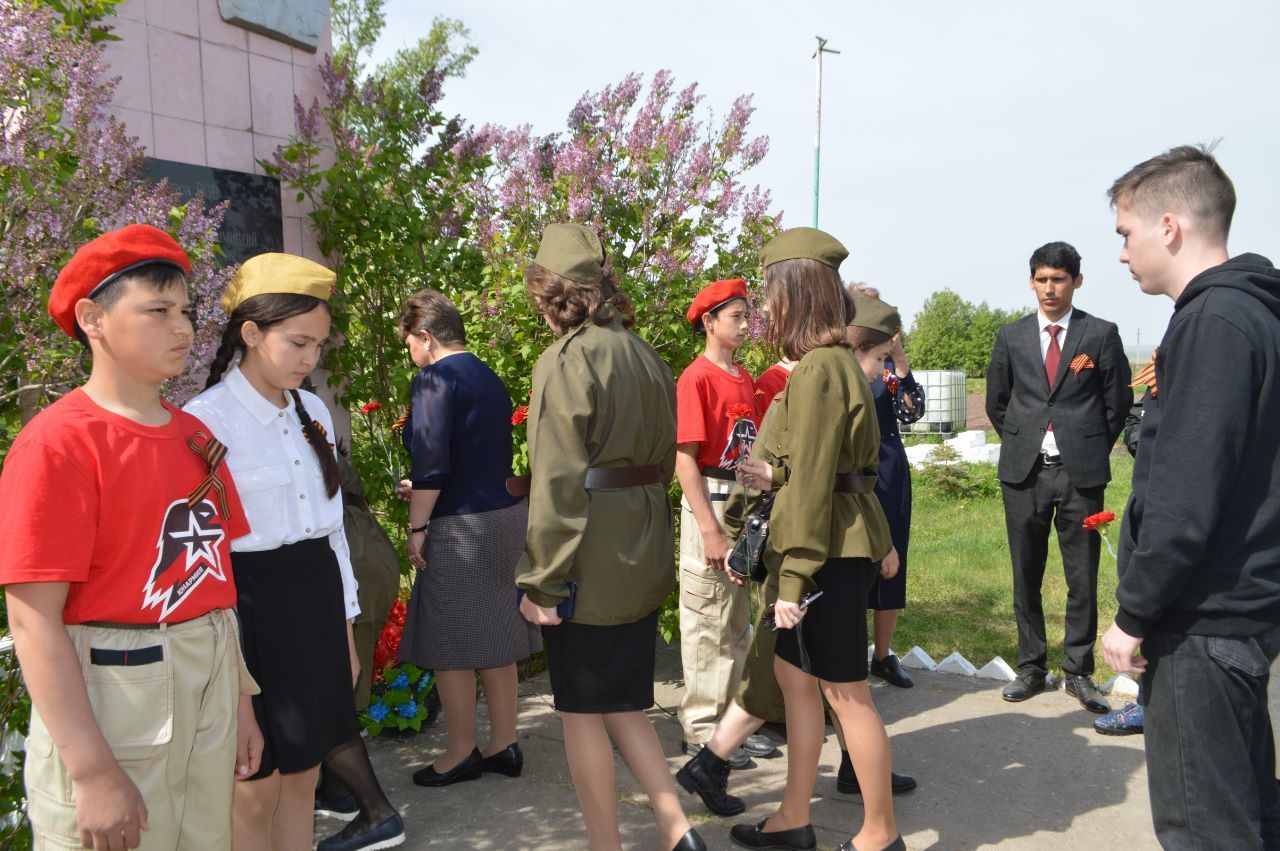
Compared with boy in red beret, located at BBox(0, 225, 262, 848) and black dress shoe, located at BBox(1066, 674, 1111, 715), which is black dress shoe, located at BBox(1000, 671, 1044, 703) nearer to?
black dress shoe, located at BBox(1066, 674, 1111, 715)

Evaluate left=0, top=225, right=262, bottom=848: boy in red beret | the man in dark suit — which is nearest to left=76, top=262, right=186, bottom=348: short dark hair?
left=0, top=225, right=262, bottom=848: boy in red beret

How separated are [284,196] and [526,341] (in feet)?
4.51

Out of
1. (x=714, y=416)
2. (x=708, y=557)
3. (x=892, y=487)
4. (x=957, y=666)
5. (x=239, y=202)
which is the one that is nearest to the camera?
(x=708, y=557)

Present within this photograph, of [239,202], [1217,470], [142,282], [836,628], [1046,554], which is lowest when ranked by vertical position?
[1046,554]

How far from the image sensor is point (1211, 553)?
89.2 inches

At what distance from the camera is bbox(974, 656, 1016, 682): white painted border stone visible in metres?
5.23

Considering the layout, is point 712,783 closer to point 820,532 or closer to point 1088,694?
point 820,532

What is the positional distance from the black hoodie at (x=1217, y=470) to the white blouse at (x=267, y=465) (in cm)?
209

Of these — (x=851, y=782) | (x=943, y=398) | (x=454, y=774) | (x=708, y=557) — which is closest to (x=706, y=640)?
(x=708, y=557)

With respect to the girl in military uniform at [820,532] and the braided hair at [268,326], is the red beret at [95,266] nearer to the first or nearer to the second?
the braided hair at [268,326]

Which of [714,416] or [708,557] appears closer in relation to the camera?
[708,557]

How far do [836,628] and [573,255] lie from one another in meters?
1.48

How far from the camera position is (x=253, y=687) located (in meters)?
2.32

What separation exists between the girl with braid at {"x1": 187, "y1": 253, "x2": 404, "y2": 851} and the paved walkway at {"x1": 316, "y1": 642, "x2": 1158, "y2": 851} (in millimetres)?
1022
